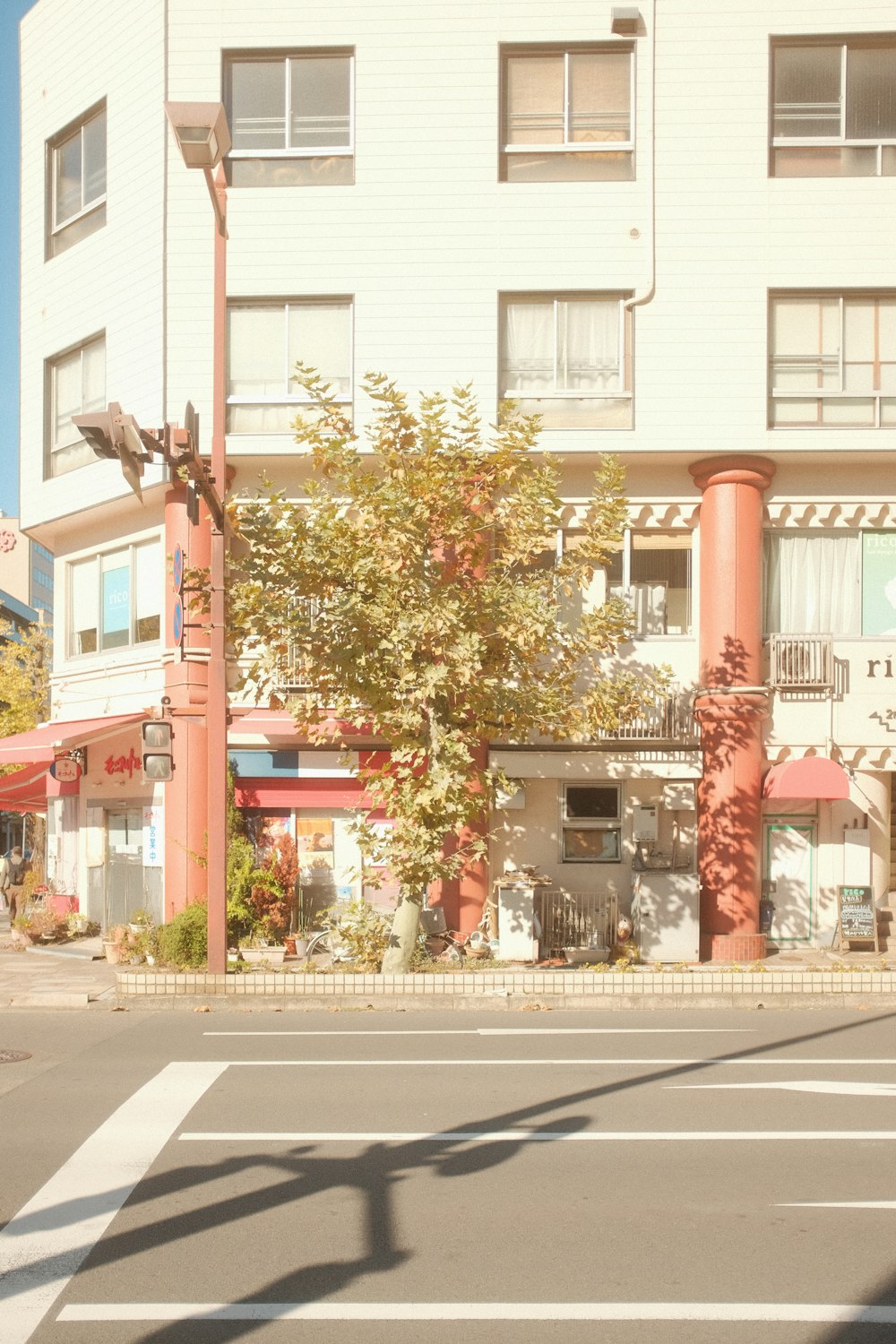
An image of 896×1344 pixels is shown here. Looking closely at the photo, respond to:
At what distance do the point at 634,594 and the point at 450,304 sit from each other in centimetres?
514

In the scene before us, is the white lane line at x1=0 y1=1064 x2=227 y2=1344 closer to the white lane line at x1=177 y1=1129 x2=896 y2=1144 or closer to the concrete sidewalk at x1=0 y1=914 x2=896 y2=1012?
the white lane line at x1=177 y1=1129 x2=896 y2=1144

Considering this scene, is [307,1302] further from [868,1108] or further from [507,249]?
[507,249]

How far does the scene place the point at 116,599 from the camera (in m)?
22.7

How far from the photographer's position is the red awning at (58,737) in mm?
20250

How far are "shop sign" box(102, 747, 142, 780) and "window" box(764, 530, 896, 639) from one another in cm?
1007

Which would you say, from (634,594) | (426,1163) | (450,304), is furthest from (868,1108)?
(450,304)

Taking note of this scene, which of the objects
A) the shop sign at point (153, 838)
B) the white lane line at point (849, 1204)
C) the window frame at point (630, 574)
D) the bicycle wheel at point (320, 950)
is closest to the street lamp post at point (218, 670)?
the bicycle wheel at point (320, 950)

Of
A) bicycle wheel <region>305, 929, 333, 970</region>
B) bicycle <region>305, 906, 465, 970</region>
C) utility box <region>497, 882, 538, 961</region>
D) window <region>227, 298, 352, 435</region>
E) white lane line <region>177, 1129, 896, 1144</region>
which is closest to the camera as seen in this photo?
white lane line <region>177, 1129, 896, 1144</region>

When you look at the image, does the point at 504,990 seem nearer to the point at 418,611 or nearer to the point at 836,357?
the point at 418,611

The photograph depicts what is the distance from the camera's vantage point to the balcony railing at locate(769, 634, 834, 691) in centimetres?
2039

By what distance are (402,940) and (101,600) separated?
32.8 feet

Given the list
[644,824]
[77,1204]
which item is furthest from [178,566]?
[77,1204]

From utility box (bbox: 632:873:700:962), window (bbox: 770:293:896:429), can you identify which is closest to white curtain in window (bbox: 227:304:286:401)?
window (bbox: 770:293:896:429)

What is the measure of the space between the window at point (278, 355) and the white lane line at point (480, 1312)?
16223mm
